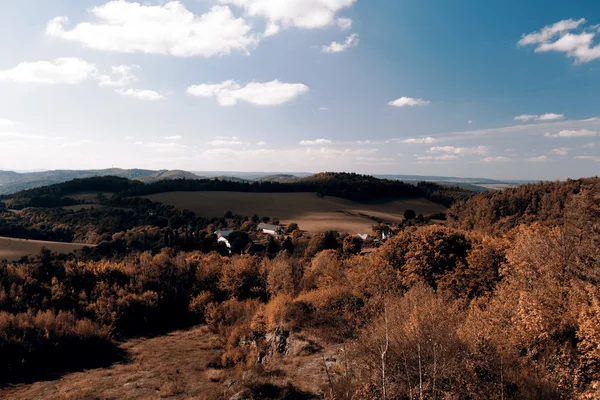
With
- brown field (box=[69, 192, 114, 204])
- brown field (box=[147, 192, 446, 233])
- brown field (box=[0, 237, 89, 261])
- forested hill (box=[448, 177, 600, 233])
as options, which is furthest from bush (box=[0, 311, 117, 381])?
brown field (box=[69, 192, 114, 204])

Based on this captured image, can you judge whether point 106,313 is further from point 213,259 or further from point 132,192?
point 132,192

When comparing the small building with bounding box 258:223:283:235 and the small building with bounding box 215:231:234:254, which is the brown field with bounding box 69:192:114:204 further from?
the small building with bounding box 258:223:283:235

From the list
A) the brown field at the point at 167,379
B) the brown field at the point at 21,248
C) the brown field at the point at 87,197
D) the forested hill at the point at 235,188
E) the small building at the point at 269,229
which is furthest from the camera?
the forested hill at the point at 235,188

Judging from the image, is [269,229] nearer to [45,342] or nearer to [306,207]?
[306,207]

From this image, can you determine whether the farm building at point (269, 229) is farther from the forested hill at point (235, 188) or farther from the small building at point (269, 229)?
the forested hill at point (235, 188)

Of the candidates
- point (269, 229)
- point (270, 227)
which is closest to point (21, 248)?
point (269, 229)

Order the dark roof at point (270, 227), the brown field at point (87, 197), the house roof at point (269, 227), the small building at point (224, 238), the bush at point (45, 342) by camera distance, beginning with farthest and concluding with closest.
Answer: the brown field at point (87, 197)
the house roof at point (269, 227)
the dark roof at point (270, 227)
the small building at point (224, 238)
the bush at point (45, 342)

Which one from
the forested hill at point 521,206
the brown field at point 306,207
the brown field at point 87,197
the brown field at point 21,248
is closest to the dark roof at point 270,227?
the brown field at point 306,207
